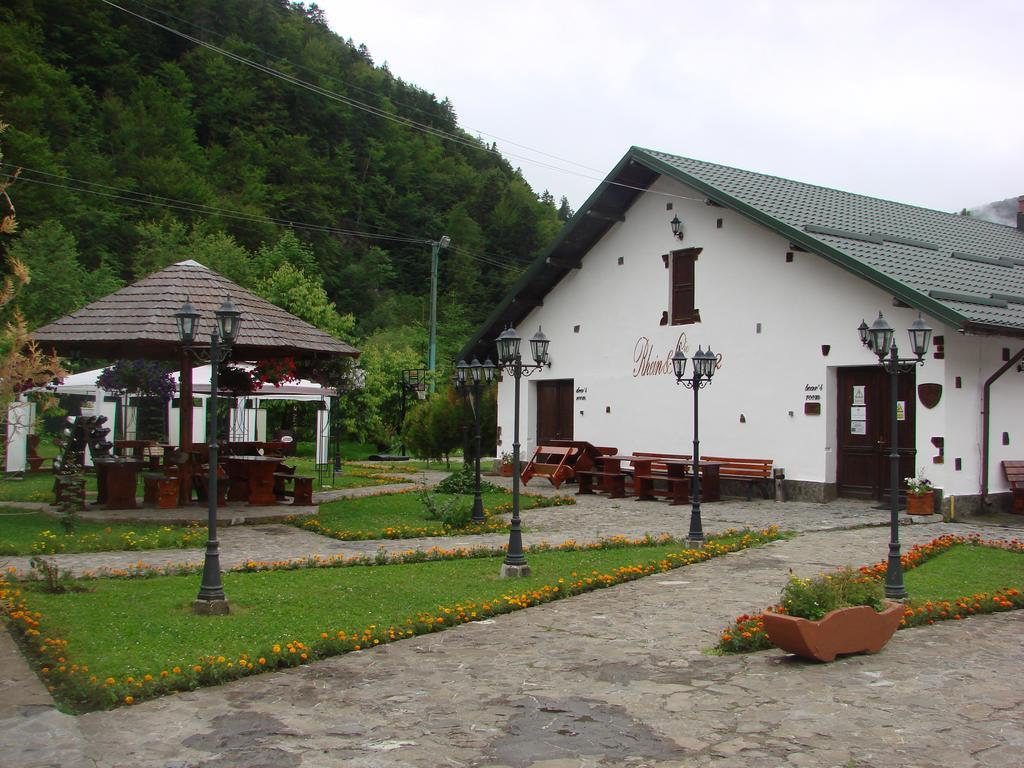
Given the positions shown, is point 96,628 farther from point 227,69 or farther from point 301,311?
point 227,69

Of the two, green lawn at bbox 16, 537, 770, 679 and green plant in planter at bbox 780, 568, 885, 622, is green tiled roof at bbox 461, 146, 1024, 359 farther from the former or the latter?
green plant in planter at bbox 780, 568, 885, 622

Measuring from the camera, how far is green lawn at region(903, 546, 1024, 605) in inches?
366

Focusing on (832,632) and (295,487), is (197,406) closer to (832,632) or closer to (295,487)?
(295,487)

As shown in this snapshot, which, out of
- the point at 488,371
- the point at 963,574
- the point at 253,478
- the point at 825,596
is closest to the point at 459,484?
the point at 253,478

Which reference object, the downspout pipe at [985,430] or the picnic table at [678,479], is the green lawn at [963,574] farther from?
the picnic table at [678,479]

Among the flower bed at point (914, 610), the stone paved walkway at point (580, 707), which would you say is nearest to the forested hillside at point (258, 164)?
the flower bed at point (914, 610)

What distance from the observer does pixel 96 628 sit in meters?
7.57

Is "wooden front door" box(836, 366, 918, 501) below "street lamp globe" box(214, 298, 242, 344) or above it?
below

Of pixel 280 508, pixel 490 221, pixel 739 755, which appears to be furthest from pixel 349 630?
pixel 490 221

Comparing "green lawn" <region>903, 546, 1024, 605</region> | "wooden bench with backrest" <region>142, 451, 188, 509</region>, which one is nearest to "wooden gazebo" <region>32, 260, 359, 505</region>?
"wooden bench with backrest" <region>142, 451, 188, 509</region>

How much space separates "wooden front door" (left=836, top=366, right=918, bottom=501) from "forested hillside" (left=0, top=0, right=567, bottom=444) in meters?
29.8

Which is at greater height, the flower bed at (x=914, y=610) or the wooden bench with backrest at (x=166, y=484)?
the wooden bench with backrest at (x=166, y=484)

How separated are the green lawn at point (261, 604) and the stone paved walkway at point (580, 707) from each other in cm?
54

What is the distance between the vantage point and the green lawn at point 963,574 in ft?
30.5
